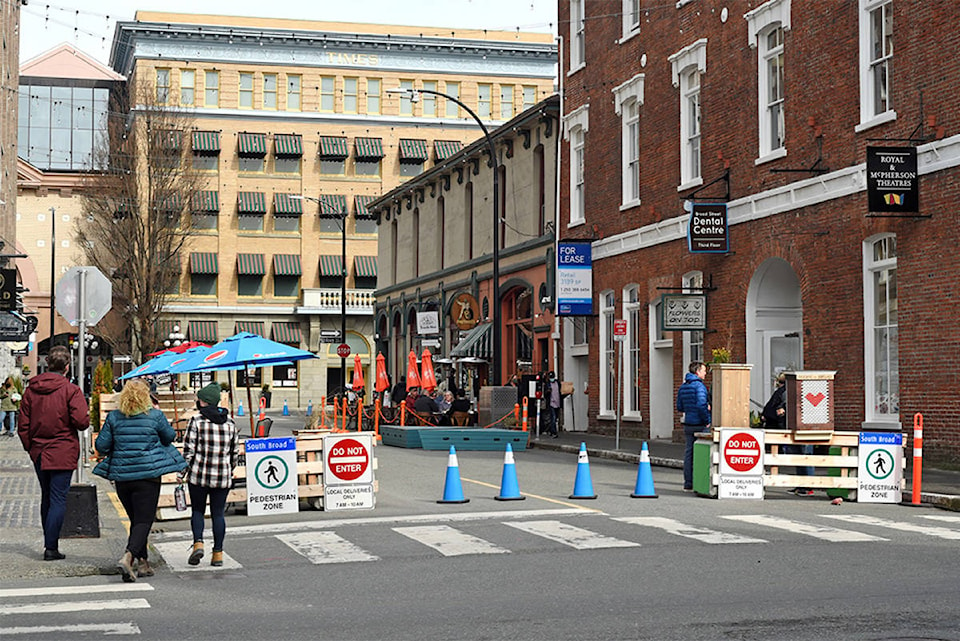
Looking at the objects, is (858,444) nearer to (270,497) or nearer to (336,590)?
(270,497)

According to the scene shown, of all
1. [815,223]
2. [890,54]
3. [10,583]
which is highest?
[890,54]

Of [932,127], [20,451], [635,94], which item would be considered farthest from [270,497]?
[635,94]

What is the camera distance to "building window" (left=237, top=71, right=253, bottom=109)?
73.4m

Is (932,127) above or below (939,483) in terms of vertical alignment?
above

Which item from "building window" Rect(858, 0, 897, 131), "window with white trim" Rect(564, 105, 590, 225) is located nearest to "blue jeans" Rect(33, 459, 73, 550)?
"building window" Rect(858, 0, 897, 131)

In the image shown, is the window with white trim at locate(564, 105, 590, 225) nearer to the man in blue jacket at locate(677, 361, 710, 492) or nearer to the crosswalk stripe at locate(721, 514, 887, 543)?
the man in blue jacket at locate(677, 361, 710, 492)

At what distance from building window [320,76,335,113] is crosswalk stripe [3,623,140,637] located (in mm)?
66921

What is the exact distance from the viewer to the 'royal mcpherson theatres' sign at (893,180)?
21703mm

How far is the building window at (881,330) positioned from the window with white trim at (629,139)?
1084cm

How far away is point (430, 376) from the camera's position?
3803cm

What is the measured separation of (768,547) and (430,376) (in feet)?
84.0

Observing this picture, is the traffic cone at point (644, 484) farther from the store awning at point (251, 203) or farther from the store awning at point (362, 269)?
the store awning at point (362, 269)

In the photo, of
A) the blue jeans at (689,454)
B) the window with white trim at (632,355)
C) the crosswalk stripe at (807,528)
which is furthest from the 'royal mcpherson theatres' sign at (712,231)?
the crosswalk stripe at (807,528)

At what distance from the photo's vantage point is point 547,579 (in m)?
11.1
